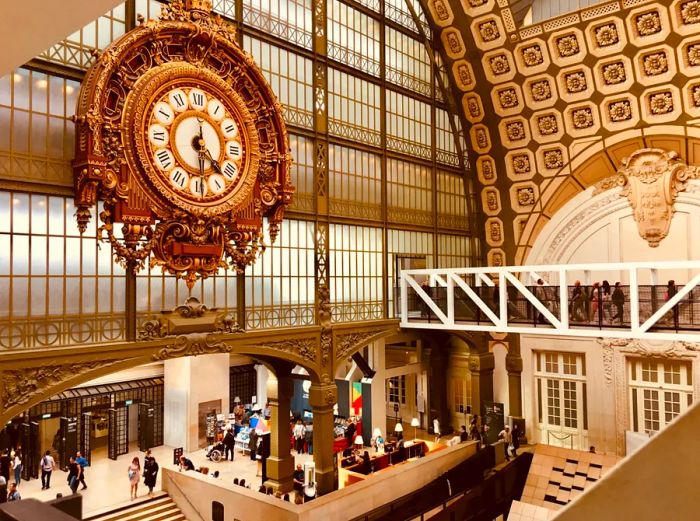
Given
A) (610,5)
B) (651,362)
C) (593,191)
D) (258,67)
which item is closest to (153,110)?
(258,67)

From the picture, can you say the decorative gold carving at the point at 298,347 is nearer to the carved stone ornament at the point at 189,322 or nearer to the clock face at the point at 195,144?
the carved stone ornament at the point at 189,322

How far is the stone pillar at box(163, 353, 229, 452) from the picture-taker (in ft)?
73.2

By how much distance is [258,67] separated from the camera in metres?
14.9

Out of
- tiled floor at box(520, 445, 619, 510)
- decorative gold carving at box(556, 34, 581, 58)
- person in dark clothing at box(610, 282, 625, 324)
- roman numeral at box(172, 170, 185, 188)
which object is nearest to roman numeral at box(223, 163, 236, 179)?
roman numeral at box(172, 170, 185, 188)

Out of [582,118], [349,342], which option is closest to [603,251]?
[582,118]

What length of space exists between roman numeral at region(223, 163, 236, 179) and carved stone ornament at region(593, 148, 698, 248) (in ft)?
45.7

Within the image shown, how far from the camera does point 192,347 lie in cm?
1328

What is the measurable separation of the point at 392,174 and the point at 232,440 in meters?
10.5

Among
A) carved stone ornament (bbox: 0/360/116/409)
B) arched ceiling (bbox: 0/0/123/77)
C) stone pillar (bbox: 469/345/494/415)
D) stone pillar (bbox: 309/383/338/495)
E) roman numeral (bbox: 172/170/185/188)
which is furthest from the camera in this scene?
stone pillar (bbox: 469/345/494/415)

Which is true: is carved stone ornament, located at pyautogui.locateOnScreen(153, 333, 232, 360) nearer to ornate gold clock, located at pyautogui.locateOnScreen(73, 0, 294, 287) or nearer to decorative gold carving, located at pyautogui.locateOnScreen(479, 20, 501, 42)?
ornate gold clock, located at pyautogui.locateOnScreen(73, 0, 294, 287)

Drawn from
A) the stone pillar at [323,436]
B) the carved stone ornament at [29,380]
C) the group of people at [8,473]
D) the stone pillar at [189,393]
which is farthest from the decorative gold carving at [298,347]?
the stone pillar at [189,393]

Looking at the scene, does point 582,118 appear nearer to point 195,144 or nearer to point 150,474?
point 195,144

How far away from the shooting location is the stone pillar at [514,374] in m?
23.1

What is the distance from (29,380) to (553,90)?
1836cm
